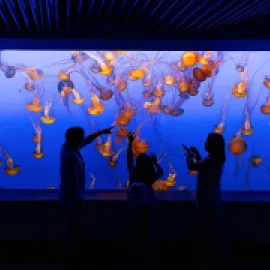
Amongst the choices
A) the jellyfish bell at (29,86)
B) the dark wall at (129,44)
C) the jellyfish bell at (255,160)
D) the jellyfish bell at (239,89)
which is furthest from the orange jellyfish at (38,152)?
the jellyfish bell at (255,160)

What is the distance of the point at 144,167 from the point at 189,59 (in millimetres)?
2505

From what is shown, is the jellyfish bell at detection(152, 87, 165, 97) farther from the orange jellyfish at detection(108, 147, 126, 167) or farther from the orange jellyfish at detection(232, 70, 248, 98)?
the orange jellyfish at detection(232, 70, 248, 98)

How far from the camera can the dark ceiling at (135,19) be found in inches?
151

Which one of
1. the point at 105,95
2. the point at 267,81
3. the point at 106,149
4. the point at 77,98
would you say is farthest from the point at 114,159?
the point at 267,81

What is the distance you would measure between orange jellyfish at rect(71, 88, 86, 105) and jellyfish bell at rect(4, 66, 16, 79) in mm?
936

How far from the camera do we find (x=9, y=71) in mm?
6262

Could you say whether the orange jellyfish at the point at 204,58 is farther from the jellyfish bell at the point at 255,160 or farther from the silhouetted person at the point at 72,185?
the silhouetted person at the point at 72,185

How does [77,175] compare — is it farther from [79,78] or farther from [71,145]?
[79,78]

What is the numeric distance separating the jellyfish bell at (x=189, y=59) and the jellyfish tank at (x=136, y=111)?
0.45ft

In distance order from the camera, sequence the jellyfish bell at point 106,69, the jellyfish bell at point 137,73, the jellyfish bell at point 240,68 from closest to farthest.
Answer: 1. the jellyfish bell at point 106,69
2. the jellyfish bell at point 240,68
3. the jellyfish bell at point 137,73

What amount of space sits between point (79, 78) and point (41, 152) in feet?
4.27

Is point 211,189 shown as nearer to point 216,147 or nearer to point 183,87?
point 216,147

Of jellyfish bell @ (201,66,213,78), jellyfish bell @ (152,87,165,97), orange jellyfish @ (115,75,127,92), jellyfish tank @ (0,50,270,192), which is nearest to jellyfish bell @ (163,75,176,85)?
jellyfish tank @ (0,50,270,192)

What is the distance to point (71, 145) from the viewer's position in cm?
363
